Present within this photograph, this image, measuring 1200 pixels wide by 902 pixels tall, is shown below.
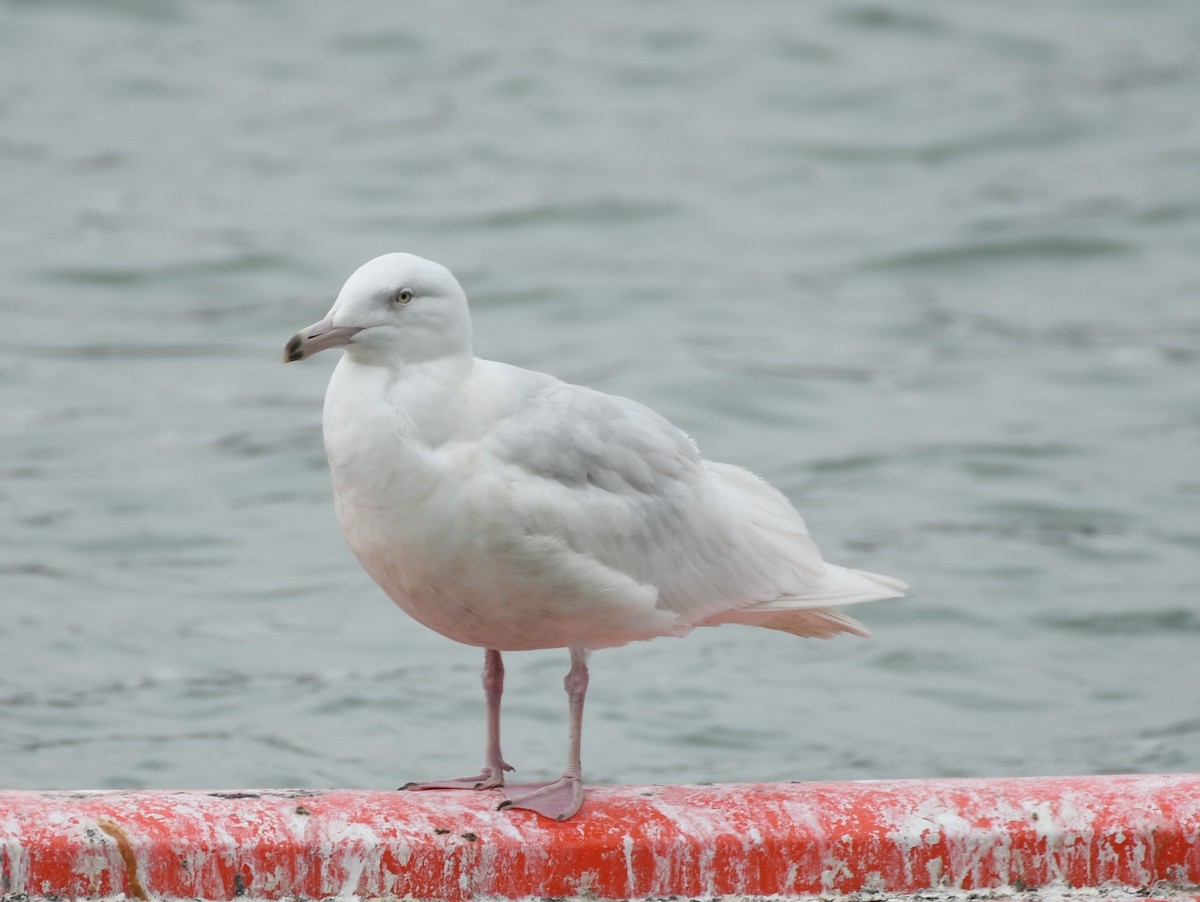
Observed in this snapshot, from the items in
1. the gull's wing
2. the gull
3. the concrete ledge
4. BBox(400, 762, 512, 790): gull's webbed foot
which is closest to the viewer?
the concrete ledge

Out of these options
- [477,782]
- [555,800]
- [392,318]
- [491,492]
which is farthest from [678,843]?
[392,318]

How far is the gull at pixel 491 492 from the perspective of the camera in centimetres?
383

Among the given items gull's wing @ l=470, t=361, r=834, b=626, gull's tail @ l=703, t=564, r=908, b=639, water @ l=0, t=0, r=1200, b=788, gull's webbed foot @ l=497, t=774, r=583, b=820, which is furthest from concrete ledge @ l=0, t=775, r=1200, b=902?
water @ l=0, t=0, r=1200, b=788

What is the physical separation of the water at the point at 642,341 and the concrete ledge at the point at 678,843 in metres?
3.64

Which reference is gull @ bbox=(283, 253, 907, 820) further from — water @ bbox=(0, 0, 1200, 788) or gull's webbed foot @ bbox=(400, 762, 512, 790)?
water @ bbox=(0, 0, 1200, 788)

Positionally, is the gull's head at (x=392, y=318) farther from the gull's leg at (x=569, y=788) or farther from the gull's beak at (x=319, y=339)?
the gull's leg at (x=569, y=788)

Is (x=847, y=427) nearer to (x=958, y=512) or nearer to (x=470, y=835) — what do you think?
(x=958, y=512)

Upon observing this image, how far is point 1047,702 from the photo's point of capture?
8.36m

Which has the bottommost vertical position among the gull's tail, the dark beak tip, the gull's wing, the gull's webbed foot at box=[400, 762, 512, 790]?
the gull's webbed foot at box=[400, 762, 512, 790]

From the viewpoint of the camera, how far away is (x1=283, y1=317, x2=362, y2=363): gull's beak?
3889 millimetres

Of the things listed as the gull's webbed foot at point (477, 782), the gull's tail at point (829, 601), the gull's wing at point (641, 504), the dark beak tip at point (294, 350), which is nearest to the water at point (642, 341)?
the gull's tail at point (829, 601)

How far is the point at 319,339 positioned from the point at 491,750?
3.50 ft

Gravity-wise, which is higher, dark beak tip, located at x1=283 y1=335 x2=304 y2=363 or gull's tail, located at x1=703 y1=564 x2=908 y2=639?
dark beak tip, located at x1=283 y1=335 x2=304 y2=363

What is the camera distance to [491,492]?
12.6 feet
